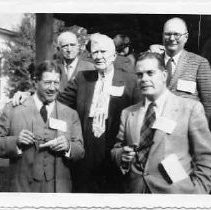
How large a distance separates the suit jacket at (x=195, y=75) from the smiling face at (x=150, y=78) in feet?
0.26

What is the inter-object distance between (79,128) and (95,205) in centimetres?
55

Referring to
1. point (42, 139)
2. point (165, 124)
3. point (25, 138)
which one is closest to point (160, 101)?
point (165, 124)

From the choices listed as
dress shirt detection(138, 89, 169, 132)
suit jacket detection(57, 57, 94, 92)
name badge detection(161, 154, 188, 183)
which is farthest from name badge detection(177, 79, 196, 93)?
suit jacket detection(57, 57, 94, 92)

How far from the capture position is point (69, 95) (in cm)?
364

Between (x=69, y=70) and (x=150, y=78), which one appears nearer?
(x=150, y=78)

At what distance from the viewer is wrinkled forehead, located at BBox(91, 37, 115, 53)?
3.62 metres

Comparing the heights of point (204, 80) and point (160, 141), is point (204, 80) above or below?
above

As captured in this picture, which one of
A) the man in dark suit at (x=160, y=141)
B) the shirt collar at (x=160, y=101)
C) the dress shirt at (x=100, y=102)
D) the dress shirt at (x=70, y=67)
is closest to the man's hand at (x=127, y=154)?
the man in dark suit at (x=160, y=141)

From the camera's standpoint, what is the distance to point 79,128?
3.63 m

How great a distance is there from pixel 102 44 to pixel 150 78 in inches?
16.7

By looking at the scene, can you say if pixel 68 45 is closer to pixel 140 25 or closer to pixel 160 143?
pixel 140 25

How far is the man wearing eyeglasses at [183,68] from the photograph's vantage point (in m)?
3.59

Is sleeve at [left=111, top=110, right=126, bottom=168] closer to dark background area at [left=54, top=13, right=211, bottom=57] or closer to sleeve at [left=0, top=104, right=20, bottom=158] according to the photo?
dark background area at [left=54, top=13, right=211, bottom=57]

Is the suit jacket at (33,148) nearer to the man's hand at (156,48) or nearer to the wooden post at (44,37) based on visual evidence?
the wooden post at (44,37)
